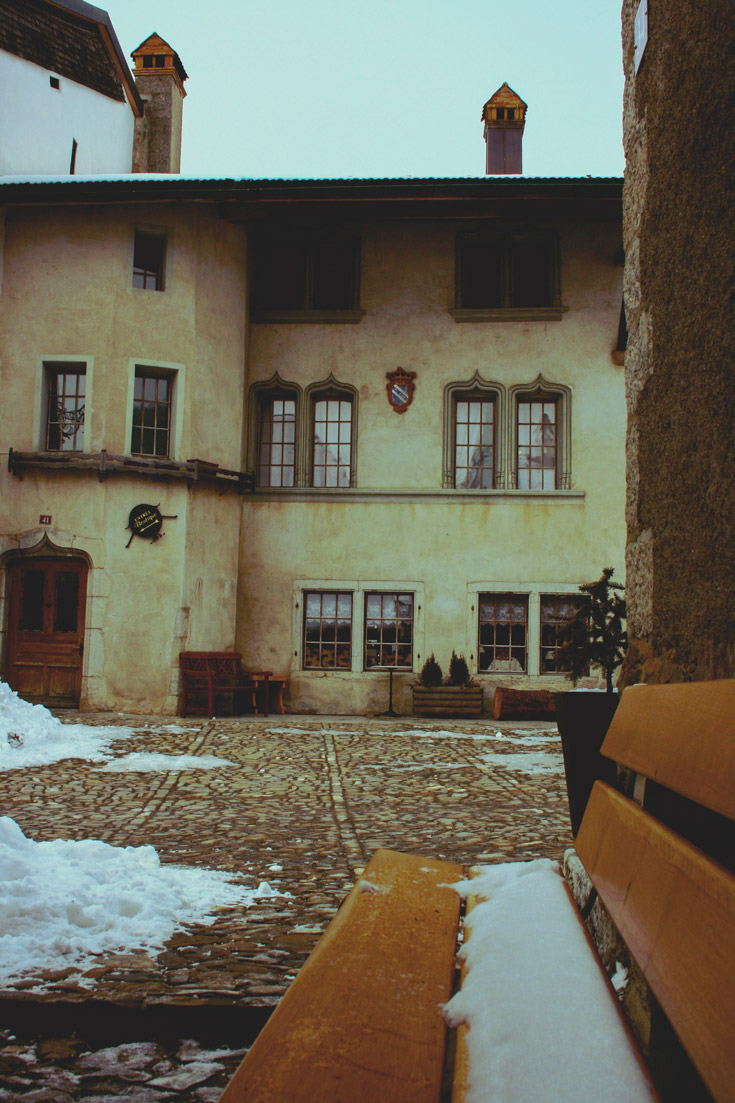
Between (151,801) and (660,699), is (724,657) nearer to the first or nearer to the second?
(660,699)

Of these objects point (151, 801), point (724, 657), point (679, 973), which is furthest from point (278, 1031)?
point (151, 801)

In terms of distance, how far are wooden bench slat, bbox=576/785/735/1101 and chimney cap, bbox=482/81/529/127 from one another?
20876 millimetres

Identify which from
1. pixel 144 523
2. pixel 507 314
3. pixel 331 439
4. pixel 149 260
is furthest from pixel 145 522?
pixel 507 314

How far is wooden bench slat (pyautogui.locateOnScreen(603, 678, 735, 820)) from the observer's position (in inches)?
50.7

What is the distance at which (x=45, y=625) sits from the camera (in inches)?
587

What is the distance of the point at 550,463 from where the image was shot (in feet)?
54.1

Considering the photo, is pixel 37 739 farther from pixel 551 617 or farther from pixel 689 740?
pixel 689 740

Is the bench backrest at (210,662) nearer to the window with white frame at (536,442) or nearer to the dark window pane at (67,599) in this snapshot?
the dark window pane at (67,599)

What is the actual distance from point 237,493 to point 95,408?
293 cm

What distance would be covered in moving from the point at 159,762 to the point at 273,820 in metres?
3.34

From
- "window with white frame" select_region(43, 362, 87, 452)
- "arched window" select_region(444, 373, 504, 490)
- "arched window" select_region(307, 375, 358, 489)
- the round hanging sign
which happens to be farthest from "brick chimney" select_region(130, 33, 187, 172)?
the round hanging sign

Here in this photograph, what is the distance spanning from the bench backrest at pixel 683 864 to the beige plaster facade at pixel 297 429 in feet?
43.3

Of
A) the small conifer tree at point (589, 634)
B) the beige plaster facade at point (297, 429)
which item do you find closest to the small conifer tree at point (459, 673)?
the beige plaster facade at point (297, 429)

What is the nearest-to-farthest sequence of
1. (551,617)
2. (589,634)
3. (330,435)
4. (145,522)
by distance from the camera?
(589,634) → (145,522) → (551,617) → (330,435)
